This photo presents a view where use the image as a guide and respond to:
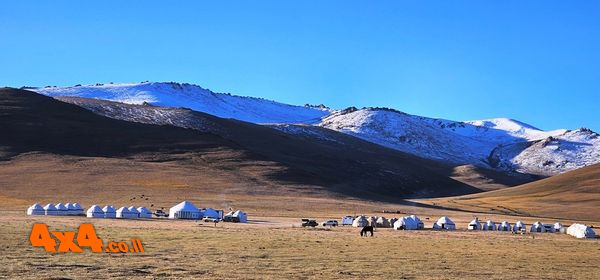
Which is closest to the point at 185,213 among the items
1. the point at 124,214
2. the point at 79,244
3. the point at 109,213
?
the point at 124,214

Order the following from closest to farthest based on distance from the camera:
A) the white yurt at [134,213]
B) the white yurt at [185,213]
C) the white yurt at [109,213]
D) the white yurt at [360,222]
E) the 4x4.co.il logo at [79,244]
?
the 4x4.co.il logo at [79,244]
the white yurt at [360,222]
the white yurt at [134,213]
the white yurt at [109,213]
the white yurt at [185,213]

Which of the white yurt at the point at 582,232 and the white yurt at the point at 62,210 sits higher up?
the white yurt at the point at 582,232

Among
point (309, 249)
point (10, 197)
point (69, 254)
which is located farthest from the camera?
point (10, 197)

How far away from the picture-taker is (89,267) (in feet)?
101

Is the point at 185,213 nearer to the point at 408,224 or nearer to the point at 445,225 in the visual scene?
the point at 408,224

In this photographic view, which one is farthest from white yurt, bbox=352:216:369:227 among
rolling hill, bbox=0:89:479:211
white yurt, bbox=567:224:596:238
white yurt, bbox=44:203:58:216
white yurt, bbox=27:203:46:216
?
rolling hill, bbox=0:89:479:211

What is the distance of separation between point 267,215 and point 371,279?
86.2 meters

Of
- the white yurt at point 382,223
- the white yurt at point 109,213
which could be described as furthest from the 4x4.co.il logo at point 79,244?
the white yurt at point 382,223

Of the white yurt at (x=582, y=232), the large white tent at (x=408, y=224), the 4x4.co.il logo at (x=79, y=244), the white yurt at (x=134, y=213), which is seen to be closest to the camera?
the 4x4.co.il logo at (x=79, y=244)

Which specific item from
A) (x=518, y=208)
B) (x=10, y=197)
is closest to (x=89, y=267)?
(x=10, y=197)

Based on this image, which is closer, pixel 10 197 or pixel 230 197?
pixel 10 197

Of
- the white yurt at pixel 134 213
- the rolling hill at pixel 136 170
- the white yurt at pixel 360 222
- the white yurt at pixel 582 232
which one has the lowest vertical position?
the white yurt at pixel 134 213

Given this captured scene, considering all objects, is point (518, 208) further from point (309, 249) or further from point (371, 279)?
point (371, 279)

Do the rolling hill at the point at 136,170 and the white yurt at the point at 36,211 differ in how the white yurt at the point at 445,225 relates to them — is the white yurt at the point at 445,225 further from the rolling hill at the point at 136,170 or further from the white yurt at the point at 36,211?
the rolling hill at the point at 136,170
